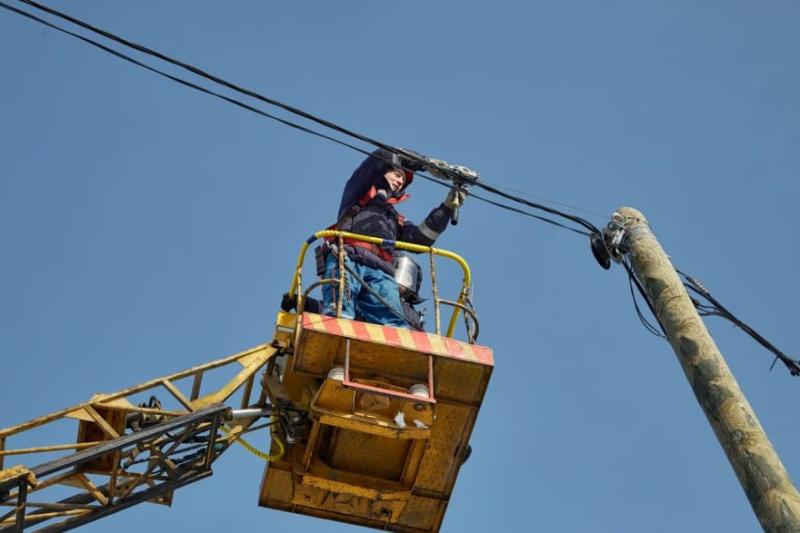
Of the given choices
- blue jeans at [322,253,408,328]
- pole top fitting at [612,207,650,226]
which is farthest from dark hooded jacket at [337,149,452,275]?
pole top fitting at [612,207,650,226]

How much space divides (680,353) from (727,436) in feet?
2.53

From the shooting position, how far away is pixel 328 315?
1079 cm

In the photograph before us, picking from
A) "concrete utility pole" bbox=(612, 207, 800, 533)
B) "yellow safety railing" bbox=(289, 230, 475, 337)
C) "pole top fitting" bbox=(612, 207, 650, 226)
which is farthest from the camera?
"yellow safety railing" bbox=(289, 230, 475, 337)

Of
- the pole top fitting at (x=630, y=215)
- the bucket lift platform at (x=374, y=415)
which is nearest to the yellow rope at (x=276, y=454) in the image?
the bucket lift platform at (x=374, y=415)

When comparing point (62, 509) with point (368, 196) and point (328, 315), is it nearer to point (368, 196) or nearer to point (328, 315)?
point (328, 315)

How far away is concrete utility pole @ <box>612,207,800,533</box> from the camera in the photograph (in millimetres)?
6664

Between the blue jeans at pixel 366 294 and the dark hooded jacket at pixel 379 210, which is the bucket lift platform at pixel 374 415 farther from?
the dark hooded jacket at pixel 379 210

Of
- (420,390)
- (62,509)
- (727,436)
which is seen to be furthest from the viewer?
(420,390)

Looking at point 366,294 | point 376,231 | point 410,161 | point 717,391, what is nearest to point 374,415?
point 366,294

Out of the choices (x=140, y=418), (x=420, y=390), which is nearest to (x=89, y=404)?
(x=140, y=418)

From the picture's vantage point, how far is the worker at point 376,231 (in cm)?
1131

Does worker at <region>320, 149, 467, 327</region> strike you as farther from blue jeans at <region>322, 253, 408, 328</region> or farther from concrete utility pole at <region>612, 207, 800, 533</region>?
concrete utility pole at <region>612, 207, 800, 533</region>

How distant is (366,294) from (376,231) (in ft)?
3.89

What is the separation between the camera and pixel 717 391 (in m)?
7.39
